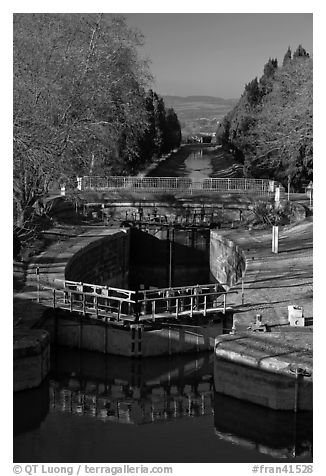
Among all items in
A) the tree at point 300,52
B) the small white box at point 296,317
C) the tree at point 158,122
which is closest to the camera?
the small white box at point 296,317

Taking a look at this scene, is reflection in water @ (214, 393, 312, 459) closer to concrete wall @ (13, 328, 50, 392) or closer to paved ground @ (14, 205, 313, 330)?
paved ground @ (14, 205, 313, 330)

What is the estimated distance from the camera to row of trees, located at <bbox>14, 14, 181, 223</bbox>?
72.9ft

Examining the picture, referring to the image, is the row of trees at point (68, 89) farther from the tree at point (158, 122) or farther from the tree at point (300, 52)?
the tree at point (158, 122)

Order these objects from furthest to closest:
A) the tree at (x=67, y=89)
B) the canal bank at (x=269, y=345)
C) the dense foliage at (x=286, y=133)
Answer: the dense foliage at (x=286, y=133) < the tree at (x=67, y=89) < the canal bank at (x=269, y=345)

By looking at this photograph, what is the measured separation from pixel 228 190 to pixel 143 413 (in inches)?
951

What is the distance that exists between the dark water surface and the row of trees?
19.6ft

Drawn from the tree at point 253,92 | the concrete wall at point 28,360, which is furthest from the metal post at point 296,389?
the tree at point 253,92

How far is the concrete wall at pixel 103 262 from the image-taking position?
86.3ft

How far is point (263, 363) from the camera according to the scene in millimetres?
15586

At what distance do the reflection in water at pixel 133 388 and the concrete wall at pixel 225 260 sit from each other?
8709 mm

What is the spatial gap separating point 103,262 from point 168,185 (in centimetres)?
1304

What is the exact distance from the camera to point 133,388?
58.7 feet
